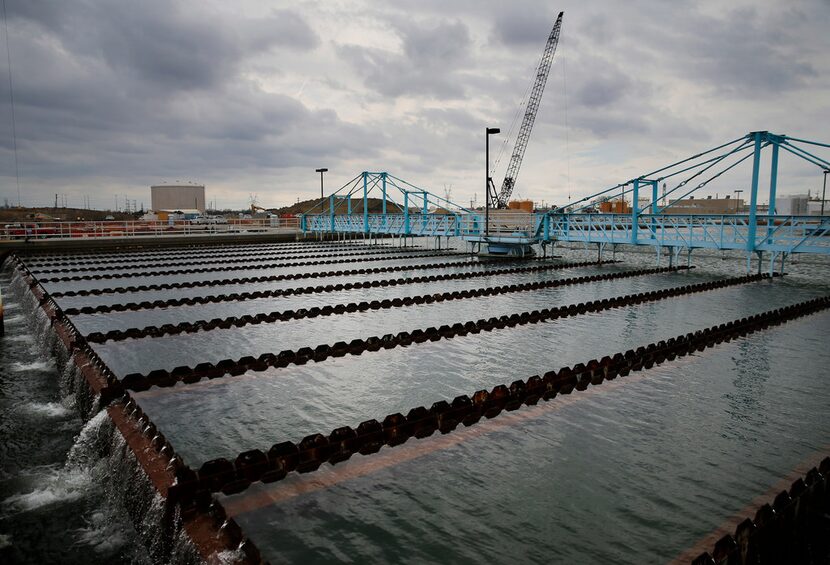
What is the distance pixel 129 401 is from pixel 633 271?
17.1 m

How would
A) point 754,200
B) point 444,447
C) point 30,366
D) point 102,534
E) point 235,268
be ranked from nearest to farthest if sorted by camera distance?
point 102,534 < point 444,447 < point 30,366 < point 754,200 < point 235,268

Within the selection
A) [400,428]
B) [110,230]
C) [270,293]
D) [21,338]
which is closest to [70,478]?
[400,428]

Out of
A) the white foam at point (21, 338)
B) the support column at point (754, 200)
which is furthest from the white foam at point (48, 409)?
the support column at point (754, 200)

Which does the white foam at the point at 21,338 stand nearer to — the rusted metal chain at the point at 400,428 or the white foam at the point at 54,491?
the white foam at the point at 54,491

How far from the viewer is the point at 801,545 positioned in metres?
3.63

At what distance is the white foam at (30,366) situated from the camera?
7655 mm

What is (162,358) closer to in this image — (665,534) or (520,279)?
(665,534)

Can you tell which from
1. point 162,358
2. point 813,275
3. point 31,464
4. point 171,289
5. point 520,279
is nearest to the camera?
point 31,464

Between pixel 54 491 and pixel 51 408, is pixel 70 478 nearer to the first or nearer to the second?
pixel 54 491

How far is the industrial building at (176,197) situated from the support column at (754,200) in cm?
7977

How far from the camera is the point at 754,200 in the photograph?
17953mm

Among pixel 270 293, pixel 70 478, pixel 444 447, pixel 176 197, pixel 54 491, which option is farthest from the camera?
pixel 176 197

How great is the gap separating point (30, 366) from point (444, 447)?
6.25m

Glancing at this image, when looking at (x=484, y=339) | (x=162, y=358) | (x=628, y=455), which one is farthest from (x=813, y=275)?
(x=162, y=358)
